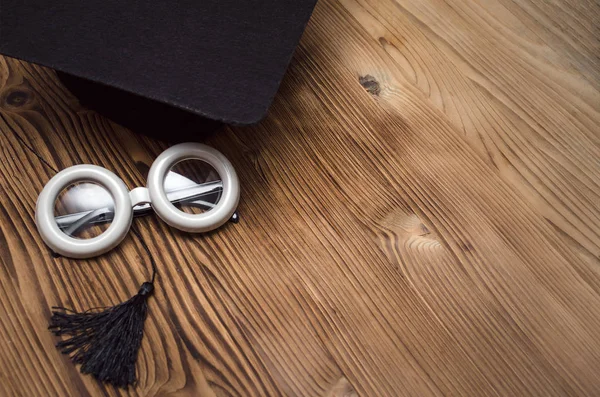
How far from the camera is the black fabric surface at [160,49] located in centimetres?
69

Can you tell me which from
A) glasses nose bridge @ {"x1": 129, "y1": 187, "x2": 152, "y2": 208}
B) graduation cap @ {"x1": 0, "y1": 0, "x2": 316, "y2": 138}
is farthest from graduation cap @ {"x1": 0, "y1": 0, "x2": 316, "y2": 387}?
glasses nose bridge @ {"x1": 129, "y1": 187, "x2": 152, "y2": 208}

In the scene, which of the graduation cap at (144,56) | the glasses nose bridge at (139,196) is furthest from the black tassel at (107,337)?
the glasses nose bridge at (139,196)

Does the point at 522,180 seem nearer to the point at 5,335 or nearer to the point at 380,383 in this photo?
the point at 380,383

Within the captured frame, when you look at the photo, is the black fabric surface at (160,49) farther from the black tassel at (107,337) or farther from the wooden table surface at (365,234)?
the black tassel at (107,337)

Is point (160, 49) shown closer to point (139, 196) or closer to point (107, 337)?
point (139, 196)

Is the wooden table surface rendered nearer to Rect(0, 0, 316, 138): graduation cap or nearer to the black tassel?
the black tassel

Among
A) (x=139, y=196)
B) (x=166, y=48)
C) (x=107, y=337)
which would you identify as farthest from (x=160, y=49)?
(x=107, y=337)

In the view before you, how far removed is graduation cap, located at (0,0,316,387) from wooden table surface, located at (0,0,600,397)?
3 cm

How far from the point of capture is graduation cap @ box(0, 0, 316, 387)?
69cm

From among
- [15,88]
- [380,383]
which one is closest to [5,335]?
[15,88]

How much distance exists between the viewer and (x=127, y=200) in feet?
2.46

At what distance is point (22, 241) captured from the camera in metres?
0.75

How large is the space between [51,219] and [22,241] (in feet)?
0.20

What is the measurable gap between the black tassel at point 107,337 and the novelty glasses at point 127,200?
0.26ft
